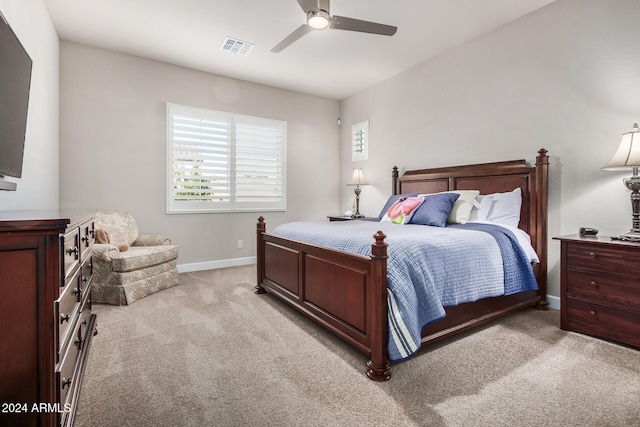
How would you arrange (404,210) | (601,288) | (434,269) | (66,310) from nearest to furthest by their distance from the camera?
(66,310) < (434,269) < (601,288) < (404,210)

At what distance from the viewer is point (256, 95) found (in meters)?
5.02

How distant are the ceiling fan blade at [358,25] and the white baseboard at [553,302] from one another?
2860 mm

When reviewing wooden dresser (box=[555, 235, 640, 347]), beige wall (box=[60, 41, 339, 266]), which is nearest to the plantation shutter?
beige wall (box=[60, 41, 339, 266])

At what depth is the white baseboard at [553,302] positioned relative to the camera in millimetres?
3054

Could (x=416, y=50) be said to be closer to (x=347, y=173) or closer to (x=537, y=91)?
(x=537, y=91)

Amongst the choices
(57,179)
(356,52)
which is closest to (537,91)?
(356,52)

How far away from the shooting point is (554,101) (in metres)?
3.06

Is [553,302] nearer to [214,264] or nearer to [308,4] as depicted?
[308,4]

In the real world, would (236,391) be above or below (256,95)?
below

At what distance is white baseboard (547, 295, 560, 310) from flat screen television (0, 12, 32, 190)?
4.20 metres

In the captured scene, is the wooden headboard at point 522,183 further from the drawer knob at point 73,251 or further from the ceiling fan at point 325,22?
the drawer knob at point 73,251

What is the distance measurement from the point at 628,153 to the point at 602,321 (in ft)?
3.99

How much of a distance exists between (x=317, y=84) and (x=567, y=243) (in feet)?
13.0

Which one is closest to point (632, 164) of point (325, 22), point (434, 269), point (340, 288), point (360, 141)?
point (434, 269)
